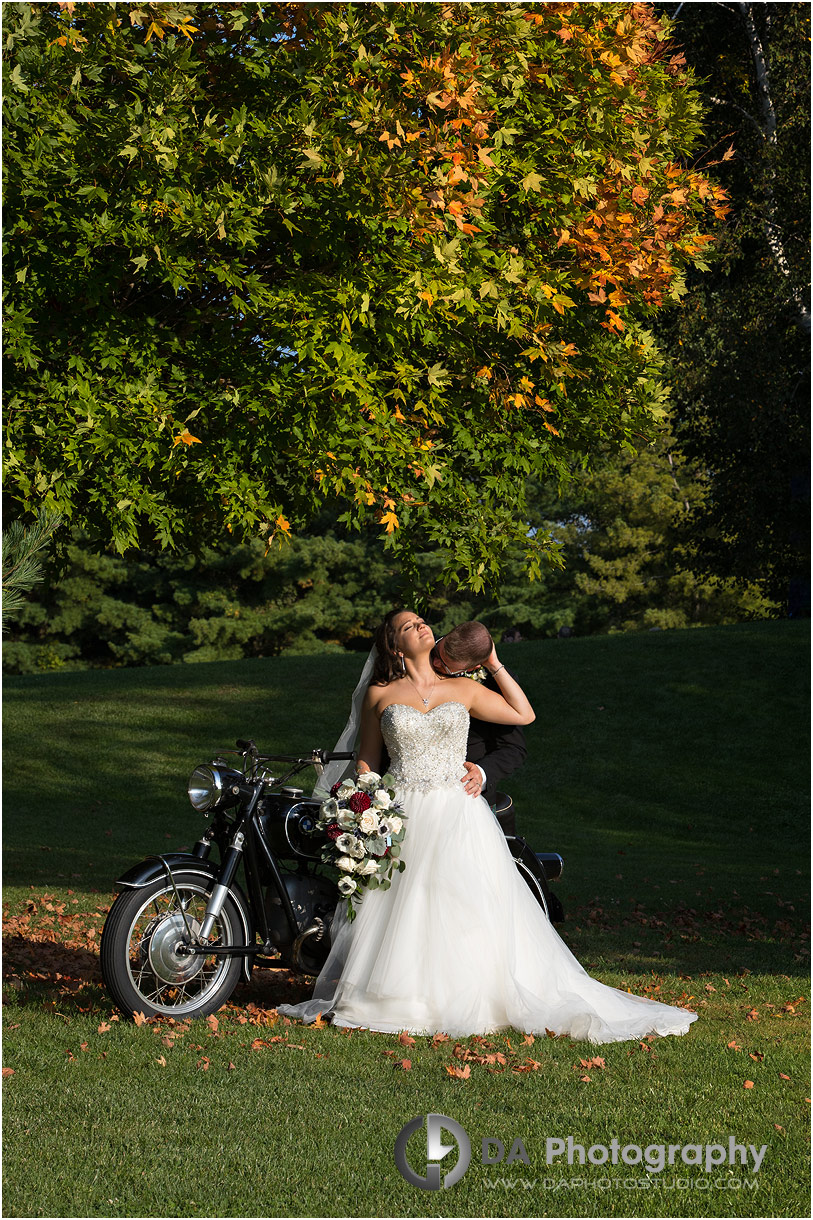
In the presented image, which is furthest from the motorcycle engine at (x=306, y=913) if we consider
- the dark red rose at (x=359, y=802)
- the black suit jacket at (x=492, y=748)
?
the black suit jacket at (x=492, y=748)

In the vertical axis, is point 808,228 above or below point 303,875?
above

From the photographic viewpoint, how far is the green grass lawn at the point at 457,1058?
387 centimetres

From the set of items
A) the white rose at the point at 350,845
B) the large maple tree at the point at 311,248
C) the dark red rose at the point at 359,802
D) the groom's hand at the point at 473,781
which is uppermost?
the large maple tree at the point at 311,248

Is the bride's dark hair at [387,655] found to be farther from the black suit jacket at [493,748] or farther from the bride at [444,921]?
the black suit jacket at [493,748]

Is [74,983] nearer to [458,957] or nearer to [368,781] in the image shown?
[368,781]

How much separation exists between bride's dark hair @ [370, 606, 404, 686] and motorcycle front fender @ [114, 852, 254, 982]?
4.51 ft

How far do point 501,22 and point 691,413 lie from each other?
13.1 m

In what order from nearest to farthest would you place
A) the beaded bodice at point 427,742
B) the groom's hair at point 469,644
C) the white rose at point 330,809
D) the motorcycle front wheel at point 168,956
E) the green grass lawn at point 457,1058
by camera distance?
the green grass lawn at point 457,1058
the motorcycle front wheel at point 168,956
the white rose at point 330,809
the groom's hair at point 469,644
the beaded bodice at point 427,742

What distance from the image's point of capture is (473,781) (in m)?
6.17

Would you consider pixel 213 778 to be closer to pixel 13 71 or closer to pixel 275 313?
pixel 275 313

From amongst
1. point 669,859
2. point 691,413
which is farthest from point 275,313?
point 691,413

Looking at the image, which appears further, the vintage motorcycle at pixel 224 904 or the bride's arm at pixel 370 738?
the bride's arm at pixel 370 738

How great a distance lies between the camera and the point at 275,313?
6.38 meters

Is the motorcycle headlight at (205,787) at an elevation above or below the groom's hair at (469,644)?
below
